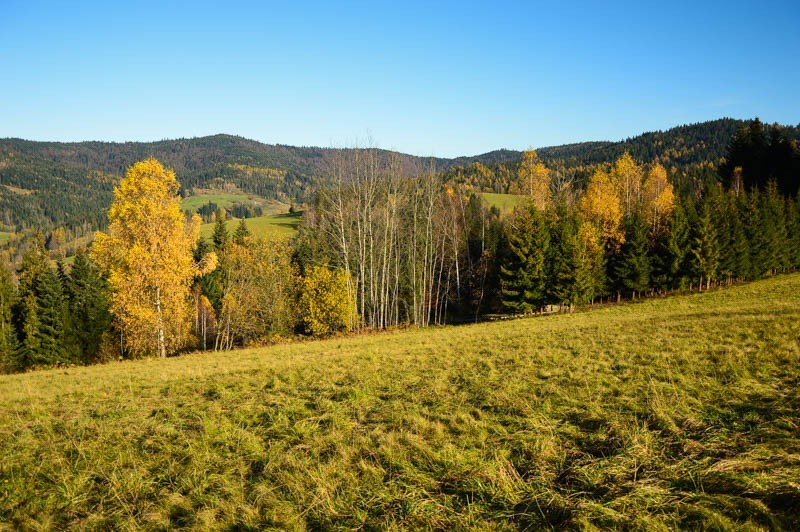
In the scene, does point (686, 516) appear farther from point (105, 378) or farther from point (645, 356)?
point (105, 378)

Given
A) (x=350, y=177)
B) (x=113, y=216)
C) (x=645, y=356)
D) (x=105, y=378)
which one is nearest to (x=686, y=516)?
(x=645, y=356)

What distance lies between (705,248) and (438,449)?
46765 mm

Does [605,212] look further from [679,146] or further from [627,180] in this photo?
[679,146]

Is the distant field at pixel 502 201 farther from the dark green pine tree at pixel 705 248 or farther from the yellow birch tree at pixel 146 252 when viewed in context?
the yellow birch tree at pixel 146 252

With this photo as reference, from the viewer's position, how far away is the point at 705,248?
133 feet

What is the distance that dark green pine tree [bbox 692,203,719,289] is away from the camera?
40219 millimetres

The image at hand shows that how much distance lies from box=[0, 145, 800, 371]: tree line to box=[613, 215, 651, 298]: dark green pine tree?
0.13 m

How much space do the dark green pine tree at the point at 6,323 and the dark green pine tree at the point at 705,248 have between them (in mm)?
65764

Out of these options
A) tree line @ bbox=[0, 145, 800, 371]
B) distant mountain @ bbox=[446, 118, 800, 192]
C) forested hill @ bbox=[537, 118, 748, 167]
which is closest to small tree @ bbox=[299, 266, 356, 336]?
tree line @ bbox=[0, 145, 800, 371]

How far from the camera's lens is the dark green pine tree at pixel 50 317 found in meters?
37.6

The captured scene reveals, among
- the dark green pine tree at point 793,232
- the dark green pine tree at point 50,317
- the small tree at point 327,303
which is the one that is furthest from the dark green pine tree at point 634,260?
the dark green pine tree at point 50,317

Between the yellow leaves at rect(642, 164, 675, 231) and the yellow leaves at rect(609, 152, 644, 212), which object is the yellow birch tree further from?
the yellow leaves at rect(642, 164, 675, 231)

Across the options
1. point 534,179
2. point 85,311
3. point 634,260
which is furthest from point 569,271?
point 85,311

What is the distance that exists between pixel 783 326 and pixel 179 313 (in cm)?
2508
